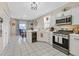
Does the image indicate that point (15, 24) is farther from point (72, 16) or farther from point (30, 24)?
point (72, 16)

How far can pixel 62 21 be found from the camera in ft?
17.8

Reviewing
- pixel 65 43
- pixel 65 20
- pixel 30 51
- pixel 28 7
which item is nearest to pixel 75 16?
pixel 65 20

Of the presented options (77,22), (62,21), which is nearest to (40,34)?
(62,21)

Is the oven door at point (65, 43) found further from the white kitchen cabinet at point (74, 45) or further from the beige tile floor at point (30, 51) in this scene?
the beige tile floor at point (30, 51)

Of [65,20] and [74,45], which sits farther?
[65,20]

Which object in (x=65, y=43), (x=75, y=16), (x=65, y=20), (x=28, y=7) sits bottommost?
(x=65, y=43)

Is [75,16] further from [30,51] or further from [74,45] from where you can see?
[30,51]

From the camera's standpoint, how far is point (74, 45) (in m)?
3.79

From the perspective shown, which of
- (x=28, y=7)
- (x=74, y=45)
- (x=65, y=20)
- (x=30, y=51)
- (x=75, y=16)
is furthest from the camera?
(x=28, y=7)

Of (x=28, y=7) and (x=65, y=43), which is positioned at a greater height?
(x=28, y=7)

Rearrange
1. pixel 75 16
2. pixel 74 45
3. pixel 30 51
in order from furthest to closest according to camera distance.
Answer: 1. pixel 30 51
2. pixel 75 16
3. pixel 74 45

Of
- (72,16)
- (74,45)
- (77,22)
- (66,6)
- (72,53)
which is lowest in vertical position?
(72,53)

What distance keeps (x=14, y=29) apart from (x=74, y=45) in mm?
13195

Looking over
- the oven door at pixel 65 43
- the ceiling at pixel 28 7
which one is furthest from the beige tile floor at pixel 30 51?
the ceiling at pixel 28 7
